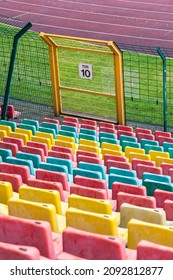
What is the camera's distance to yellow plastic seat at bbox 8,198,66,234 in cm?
728

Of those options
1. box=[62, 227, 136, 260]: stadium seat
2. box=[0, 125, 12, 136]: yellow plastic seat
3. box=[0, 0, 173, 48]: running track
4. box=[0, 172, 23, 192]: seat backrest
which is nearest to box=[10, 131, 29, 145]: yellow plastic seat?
box=[0, 125, 12, 136]: yellow plastic seat

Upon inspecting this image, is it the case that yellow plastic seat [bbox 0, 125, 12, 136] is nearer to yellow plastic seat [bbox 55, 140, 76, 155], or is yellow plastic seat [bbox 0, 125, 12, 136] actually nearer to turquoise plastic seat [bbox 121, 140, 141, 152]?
yellow plastic seat [bbox 55, 140, 76, 155]

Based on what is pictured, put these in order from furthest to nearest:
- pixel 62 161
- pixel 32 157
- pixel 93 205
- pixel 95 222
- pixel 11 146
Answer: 1. pixel 11 146
2. pixel 32 157
3. pixel 62 161
4. pixel 93 205
5. pixel 95 222

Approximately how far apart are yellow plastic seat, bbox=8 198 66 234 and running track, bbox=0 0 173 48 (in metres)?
17.2

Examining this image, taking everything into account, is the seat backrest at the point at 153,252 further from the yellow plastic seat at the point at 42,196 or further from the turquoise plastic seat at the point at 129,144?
the turquoise plastic seat at the point at 129,144

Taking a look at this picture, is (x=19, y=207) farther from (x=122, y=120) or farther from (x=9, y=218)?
(x=122, y=120)

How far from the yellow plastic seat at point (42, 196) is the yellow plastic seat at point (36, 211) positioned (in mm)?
507

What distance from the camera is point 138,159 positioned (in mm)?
10820

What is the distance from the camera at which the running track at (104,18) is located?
2536 centimetres

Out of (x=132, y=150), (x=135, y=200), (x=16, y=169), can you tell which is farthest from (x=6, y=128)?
(x=135, y=200)

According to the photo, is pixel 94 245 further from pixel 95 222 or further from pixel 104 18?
pixel 104 18

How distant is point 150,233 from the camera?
267 inches

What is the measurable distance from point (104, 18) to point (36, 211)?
2127 cm

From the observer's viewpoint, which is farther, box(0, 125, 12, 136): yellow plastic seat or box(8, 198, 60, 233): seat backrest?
box(0, 125, 12, 136): yellow plastic seat
